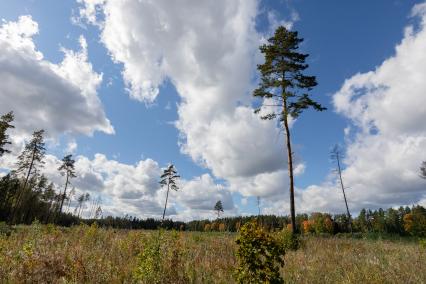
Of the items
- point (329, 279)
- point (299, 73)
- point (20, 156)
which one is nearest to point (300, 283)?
point (329, 279)

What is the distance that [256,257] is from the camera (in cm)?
450

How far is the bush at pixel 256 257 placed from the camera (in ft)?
14.3

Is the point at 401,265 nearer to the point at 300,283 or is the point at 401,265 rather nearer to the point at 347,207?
the point at 300,283

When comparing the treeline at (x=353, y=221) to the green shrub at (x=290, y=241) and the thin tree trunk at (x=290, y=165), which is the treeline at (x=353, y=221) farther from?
the green shrub at (x=290, y=241)

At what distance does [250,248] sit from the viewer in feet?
14.7

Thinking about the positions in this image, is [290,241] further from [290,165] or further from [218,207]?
[218,207]

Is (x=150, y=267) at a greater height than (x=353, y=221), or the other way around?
(x=353, y=221)

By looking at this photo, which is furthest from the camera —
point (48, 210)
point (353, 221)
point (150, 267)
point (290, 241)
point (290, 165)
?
point (353, 221)

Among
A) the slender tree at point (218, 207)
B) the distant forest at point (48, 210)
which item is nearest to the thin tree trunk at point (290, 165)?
the distant forest at point (48, 210)

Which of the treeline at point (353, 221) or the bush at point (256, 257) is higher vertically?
the treeline at point (353, 221)

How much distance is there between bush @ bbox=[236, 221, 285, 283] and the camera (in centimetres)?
437

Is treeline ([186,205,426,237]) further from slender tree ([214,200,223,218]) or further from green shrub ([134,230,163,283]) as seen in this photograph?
green shrub ([134,230,163,283])

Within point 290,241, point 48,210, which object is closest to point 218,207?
point 48,210

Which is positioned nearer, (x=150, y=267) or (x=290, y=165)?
(x=150, y=267)
